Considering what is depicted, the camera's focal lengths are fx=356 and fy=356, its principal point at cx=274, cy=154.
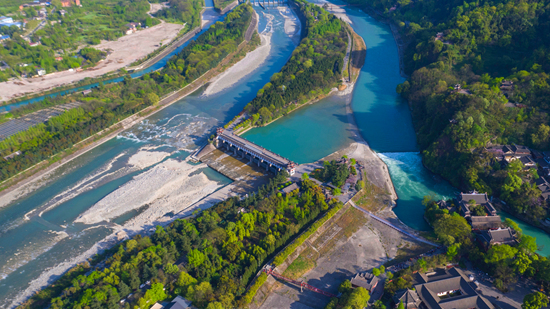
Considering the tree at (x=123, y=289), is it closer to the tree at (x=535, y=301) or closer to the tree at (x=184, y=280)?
the tree at (x=184, y=280)

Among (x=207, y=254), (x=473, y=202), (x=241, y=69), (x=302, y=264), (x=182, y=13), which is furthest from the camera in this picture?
(x=182, y=13)

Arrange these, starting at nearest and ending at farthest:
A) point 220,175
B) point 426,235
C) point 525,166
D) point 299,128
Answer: point 426,235, point 525,166, point 220,175, point 299,128

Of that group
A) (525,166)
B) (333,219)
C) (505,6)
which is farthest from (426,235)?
(505,6)

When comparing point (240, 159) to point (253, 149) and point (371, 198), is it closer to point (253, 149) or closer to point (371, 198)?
point (253, 149)

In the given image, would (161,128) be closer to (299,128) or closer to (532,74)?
(299,128)

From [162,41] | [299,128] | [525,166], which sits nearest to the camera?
[525,166]

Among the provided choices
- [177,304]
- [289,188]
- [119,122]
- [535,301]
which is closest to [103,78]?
[119,122]

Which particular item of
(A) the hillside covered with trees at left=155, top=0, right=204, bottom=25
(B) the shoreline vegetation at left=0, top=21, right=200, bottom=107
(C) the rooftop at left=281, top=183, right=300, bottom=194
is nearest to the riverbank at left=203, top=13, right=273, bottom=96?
(B) the shoreline vegetation at left=0, top=21, right=200, bottom=107

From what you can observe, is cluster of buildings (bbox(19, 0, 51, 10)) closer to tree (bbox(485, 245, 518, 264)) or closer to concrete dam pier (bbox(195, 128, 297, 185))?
concrete dam pier (bbox(195, 128, 297, 185))
